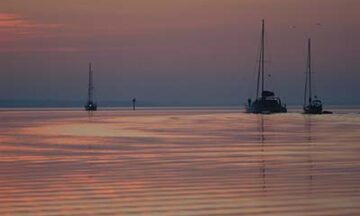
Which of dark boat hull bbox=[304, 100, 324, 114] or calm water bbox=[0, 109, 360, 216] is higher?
calm water bbox=[0, 109, 360, 216]

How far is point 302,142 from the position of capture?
118 feet

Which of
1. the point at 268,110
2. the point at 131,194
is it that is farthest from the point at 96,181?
the point at 268,110

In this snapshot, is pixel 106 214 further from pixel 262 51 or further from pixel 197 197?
pixel 262 51

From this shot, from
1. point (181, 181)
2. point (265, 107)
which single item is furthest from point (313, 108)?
point (181, 181)

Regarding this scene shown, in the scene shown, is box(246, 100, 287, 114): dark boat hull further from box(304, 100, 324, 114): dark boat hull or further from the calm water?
the calm water

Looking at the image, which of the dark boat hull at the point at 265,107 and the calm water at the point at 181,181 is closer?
the calm water at the point at 181,181

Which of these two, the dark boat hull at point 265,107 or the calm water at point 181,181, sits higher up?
the calm water at point 181,181

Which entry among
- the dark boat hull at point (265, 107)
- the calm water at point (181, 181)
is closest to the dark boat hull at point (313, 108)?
the dark boat hull at point (265, 107)

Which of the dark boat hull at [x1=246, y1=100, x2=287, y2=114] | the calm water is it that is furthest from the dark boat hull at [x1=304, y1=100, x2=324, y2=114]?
the calm water

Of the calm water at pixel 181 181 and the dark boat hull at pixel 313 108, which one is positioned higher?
the calm water at pixel 181 181

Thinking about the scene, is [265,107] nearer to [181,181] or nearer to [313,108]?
[313,108]

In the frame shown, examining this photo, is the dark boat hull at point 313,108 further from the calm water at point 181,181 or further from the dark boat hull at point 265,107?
the calm water at point 181,181

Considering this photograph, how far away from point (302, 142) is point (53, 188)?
67.5 ft

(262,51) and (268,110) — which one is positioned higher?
(262,51)
